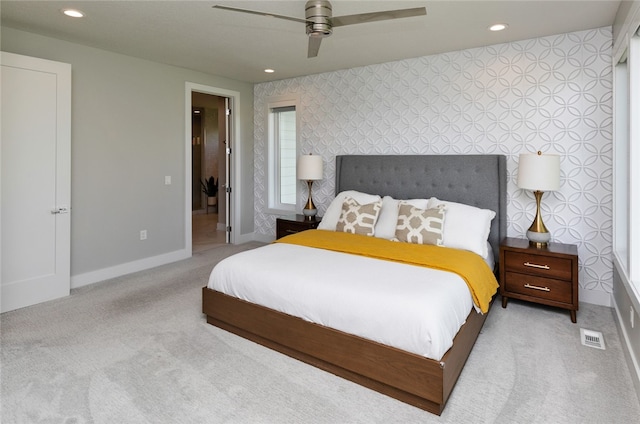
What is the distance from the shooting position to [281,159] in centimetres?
595

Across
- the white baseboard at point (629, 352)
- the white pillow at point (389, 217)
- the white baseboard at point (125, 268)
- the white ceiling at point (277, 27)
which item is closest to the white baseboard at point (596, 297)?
the white baseboard at point (629, 352)

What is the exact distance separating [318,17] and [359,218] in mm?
1997

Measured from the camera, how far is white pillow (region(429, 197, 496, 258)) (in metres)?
3.32

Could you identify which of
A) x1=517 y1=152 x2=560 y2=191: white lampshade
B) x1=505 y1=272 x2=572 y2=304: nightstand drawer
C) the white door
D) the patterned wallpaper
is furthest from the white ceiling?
x1=505 y1=272 x2=572 y2=304: nightstand drawer

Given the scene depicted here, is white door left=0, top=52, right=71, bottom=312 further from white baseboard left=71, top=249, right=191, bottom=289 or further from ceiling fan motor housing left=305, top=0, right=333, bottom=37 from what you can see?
ceiling fan motor housing left=305, top=0, right=333, bottom=37

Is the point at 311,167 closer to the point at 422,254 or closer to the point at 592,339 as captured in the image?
the point at 422,254

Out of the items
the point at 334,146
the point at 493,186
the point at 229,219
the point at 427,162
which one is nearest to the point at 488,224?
the point at 493,186

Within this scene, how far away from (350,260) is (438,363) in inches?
45.1

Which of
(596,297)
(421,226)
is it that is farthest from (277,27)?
(596,297)

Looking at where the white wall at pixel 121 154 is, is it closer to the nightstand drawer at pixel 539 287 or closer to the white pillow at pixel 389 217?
the white pillow at pixel 389 217

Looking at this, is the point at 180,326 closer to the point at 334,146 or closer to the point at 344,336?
the point at 344,336

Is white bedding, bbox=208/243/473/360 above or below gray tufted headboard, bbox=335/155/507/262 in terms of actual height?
below

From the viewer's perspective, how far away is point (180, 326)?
9.92 feet

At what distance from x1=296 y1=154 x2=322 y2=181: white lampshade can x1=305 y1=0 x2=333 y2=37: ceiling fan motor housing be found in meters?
2.39
